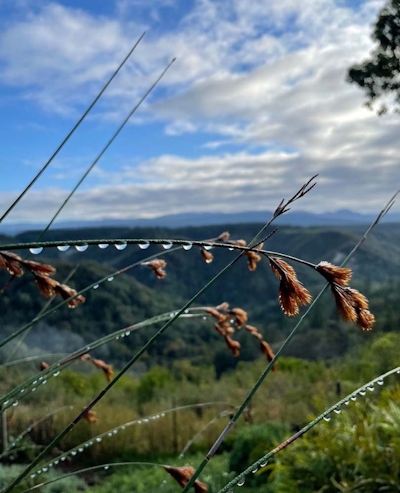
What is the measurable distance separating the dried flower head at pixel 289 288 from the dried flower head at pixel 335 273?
35 mm

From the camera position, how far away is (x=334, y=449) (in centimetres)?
303

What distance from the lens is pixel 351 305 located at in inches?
25.7

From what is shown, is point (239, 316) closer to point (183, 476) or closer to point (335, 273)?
point (183, 476)

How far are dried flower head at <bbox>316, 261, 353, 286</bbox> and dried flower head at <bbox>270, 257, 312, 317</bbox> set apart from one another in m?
0.03

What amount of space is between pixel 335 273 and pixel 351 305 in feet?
0.15

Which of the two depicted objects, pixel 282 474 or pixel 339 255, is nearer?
pixel 282 474

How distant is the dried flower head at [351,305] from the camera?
0.65 metres

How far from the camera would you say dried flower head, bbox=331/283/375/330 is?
653mm

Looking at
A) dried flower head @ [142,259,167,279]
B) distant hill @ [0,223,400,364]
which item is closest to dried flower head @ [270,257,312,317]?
dried flower head @ [142,259,167,279]

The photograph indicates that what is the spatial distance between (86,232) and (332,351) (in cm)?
5418

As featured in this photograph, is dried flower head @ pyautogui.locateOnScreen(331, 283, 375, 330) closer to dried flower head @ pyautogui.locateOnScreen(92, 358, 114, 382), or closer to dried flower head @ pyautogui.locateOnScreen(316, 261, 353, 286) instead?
dried flower head @ pyautogui.locateOnScreen(316, 261, 353, 286)

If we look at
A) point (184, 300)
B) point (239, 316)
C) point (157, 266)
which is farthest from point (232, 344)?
point (184, 300)

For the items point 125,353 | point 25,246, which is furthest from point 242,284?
point 25,246

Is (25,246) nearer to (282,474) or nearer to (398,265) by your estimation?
(282,474)
